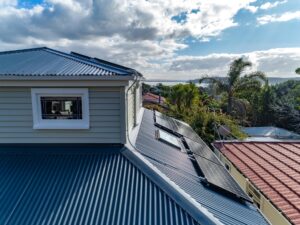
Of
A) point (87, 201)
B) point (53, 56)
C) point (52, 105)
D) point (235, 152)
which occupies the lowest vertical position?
point (235, 152)

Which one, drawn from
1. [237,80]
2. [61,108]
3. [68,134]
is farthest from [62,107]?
[237,80]

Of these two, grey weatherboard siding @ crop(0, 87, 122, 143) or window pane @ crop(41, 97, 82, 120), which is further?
window pane @ crop(41, 97, 82, 120)

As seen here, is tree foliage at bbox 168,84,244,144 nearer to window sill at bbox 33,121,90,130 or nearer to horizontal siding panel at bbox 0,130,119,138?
horizontal siding panel at bbox 0,130,119,138

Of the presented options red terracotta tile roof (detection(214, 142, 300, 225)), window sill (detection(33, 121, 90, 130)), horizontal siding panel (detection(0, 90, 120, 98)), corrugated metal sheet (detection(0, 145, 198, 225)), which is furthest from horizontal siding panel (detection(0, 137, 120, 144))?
red terracotta tile roof (detection(214, 142, 300, 225))

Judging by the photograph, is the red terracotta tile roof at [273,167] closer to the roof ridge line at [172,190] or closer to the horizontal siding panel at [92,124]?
the roof ridge line at [172,190]

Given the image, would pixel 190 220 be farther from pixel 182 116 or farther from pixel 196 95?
pixel 196 95

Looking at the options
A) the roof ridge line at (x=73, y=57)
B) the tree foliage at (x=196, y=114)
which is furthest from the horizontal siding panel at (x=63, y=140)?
the tree foliage at (x=196, y=114)

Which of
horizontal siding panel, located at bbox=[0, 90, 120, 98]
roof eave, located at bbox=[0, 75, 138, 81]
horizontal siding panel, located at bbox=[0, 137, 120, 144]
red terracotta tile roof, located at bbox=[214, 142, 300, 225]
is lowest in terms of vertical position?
red terracotta tile roof, located at bbox=[214, 142, 300, 225]

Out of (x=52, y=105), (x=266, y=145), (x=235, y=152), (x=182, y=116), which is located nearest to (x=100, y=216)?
(x=52, y=105)
